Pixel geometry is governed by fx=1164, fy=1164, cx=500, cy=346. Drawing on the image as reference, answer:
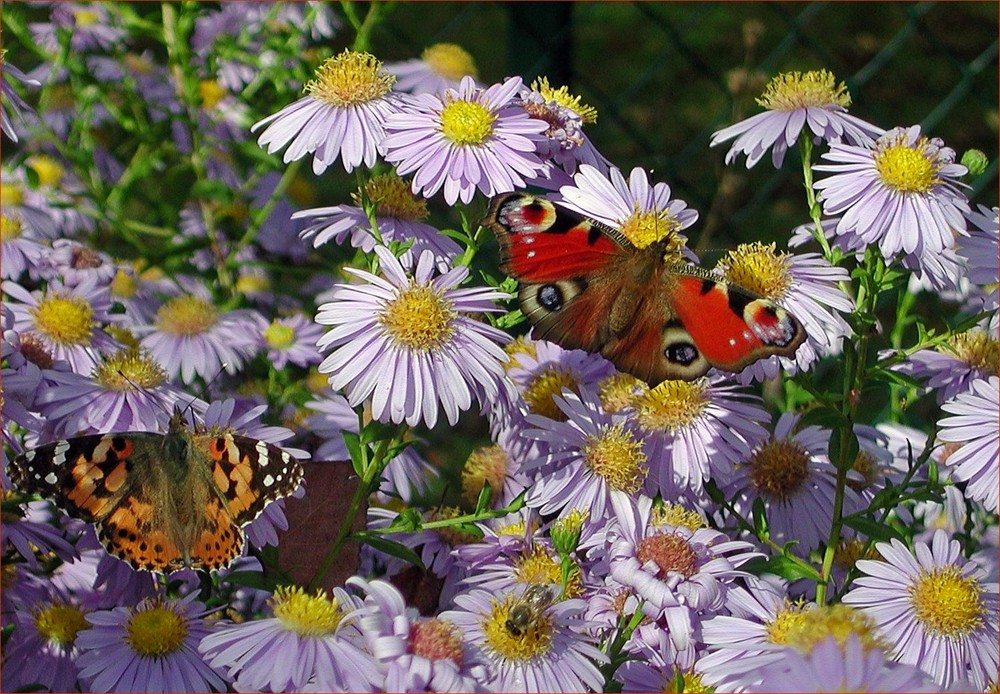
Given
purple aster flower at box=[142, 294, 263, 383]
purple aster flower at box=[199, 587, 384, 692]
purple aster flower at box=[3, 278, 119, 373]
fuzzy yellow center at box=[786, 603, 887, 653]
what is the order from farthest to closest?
purple aster flower at box=[142, 294, 263, 383], purple aster flower at box=[3, 278, 119, 373], purple aster flower at box=[199, 587, 384, 692], fuzzy yellow center at box=[786, 603, 887, 653]

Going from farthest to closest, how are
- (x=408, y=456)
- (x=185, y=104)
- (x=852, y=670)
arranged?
(x=185, y=104) < (x=408, y=456) < (x=852, y=670)

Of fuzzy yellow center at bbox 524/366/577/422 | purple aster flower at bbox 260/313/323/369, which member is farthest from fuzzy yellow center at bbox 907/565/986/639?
purple aster flower at bbox 260/313/323/369

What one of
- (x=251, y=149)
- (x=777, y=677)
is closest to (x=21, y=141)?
(x=251, y=149)

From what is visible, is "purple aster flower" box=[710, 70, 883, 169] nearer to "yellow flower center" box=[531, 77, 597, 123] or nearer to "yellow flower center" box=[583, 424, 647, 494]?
"yellow flower center" box=[531, 77, 597, 123]

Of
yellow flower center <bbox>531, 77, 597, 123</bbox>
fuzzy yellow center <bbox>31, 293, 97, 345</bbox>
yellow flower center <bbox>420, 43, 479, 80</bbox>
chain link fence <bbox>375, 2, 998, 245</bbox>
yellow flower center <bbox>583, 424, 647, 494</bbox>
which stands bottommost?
yellow flower center <bbox>583, 424, 647, 494</bbox>

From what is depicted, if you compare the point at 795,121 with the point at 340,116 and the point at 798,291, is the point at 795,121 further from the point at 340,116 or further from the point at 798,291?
the point at 340,116

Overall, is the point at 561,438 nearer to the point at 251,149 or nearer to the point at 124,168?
the point at 251,149

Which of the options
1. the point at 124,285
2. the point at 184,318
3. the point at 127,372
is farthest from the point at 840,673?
the point at 124,285
